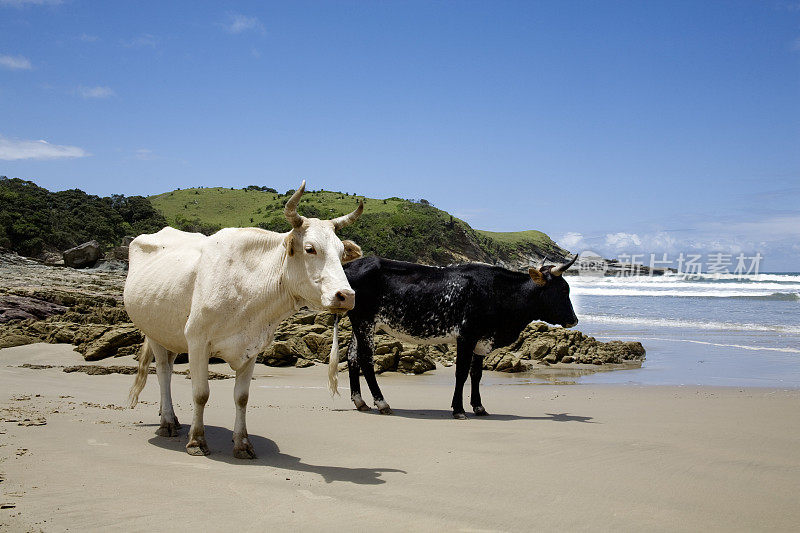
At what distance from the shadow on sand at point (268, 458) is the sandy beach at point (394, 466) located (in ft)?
0.11

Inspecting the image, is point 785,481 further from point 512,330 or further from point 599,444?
point 512,330

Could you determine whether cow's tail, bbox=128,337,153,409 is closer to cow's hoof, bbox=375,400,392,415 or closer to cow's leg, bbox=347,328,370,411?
cow's leg, bbox=347,328,370,411

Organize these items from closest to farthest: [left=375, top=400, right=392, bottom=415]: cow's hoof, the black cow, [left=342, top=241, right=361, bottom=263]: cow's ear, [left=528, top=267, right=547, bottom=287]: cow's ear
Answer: [left=342, top=241, right=361, bottom=263]: cow's ear
[left=375, top=400, right=392, bottom=415]: cow's hoof
the black cow
[left=528, top=267, right=547, bottom=287]: cow's ear

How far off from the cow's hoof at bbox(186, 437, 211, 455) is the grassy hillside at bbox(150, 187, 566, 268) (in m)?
66.5

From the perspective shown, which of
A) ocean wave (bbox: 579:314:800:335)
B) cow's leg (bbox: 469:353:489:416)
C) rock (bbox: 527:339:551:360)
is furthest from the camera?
ocean wave (bbox: 579:314:800:335)

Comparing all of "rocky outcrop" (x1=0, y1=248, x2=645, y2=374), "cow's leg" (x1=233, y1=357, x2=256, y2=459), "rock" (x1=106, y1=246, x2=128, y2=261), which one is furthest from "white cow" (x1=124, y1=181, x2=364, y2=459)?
"rock" (x1=106, y1=246, x2=128, y2=261)

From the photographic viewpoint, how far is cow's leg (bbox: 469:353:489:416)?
9.30m

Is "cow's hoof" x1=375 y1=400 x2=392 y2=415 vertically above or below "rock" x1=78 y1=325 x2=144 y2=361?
below

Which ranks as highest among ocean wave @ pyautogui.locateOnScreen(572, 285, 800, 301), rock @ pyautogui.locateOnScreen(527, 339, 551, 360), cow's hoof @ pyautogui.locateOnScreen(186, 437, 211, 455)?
ocean wave @ pyautogui.locateOnScreen(572, 285, 800, 301)

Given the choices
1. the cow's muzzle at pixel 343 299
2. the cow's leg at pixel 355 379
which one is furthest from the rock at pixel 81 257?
the cow's muzzle at pixel 343 299

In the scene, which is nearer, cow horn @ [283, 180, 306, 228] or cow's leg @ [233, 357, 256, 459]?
cow horn @ [283, 180, 306, 228]

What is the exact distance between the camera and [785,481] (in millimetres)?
5539

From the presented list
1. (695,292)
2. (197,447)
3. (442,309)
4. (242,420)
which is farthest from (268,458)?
(695,292)

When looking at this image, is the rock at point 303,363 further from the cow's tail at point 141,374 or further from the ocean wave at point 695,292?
the ocean wave at point 695,292
